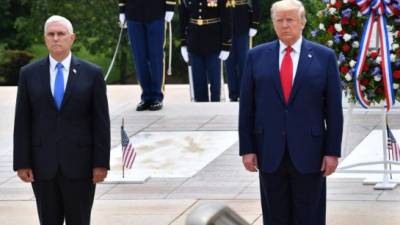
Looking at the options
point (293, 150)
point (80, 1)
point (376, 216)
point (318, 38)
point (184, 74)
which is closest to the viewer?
point (293, 150)

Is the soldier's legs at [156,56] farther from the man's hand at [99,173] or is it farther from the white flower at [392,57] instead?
the man's hand at [99,173]

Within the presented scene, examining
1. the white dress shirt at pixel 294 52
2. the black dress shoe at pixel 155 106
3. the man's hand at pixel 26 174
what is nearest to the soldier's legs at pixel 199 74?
the black dress shoe at pixel 155 106

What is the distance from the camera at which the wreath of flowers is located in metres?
10.6

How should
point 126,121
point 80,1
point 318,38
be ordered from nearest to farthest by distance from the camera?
point 318,38 → point 126,121 → point 80,1

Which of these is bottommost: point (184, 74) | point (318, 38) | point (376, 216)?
point (184, 74)

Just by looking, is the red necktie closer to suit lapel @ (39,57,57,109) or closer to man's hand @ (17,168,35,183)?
suit lapel @ (39,57,57,109)

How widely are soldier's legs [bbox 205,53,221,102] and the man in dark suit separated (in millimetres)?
8012

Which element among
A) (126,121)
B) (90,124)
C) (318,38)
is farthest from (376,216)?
(126,121)

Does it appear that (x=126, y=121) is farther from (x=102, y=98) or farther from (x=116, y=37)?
(x=116, y=37)

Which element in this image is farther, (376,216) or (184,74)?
(184,74)

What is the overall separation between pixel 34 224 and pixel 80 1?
64.5ft

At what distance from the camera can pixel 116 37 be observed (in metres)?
29.2

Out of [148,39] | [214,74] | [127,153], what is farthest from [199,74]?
[127,153]

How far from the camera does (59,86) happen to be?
25.9 feet
